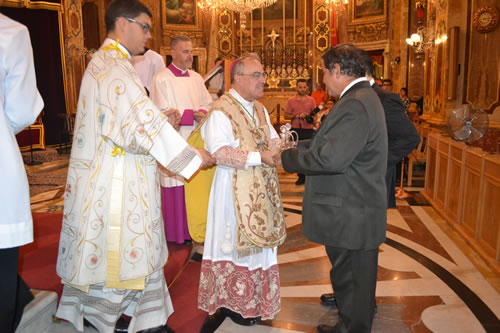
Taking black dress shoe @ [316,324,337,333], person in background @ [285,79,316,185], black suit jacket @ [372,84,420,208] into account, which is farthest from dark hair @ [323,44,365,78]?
person in background @ [285,79,316,185]

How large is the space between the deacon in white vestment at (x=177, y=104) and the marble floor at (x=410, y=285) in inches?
45.1

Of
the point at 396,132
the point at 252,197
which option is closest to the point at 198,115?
the point at 252,197

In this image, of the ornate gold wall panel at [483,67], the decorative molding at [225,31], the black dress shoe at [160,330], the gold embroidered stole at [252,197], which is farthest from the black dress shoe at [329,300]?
the decorative molding at [225,31]

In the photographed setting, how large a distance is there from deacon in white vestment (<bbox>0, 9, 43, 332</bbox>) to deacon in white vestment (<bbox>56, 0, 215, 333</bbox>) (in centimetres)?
55

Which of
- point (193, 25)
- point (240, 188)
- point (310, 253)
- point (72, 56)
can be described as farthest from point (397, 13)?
point (240, 188)

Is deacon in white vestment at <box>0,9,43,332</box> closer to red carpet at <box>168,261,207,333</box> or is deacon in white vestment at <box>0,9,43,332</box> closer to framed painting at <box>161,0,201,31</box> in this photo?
red carpet at <box>168,261,207,333</box>

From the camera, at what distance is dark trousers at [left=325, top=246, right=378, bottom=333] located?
2.40 meters

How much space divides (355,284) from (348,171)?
0.68 metres

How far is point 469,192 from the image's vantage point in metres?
4.70

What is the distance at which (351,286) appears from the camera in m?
2.42

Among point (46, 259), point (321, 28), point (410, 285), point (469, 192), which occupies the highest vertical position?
point (321, 28)

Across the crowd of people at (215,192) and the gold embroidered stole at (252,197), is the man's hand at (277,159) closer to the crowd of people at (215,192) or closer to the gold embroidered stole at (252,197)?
the crowd of people at (215,192)

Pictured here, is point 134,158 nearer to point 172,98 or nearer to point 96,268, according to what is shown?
point 96,268

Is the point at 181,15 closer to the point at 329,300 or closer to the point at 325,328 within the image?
the point at 329,300
